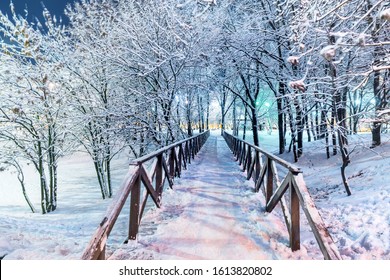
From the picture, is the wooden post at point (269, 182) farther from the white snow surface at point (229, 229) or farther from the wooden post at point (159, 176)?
the wooden post at point (159, 176)

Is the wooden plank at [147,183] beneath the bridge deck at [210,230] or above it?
above

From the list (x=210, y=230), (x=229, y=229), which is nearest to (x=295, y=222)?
(x=229, y=229)

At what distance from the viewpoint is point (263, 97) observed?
24.0m

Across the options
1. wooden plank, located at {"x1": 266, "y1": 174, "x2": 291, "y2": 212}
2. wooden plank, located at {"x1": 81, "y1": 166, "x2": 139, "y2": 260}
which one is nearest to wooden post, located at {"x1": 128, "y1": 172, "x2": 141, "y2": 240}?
wooden plank, located at {"x1": 81, "y1": 166, "x2": 139, "y2": 260}

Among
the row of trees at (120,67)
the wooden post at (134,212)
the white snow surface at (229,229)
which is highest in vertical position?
the row of trees at (120,67)

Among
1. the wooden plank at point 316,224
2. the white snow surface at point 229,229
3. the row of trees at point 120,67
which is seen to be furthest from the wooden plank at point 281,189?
the row of trees at point 120,67

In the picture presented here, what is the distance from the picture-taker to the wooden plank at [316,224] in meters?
2.38

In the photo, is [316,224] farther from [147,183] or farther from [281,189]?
[147,183]

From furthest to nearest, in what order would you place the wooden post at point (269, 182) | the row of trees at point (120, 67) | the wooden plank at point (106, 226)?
the row of trees at point (120, 67) → the wooden post at point (269, 182) → the wooden plank at point (106, 226)

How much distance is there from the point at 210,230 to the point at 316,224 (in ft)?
5.02

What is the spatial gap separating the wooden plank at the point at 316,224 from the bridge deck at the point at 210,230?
26.0 inches
